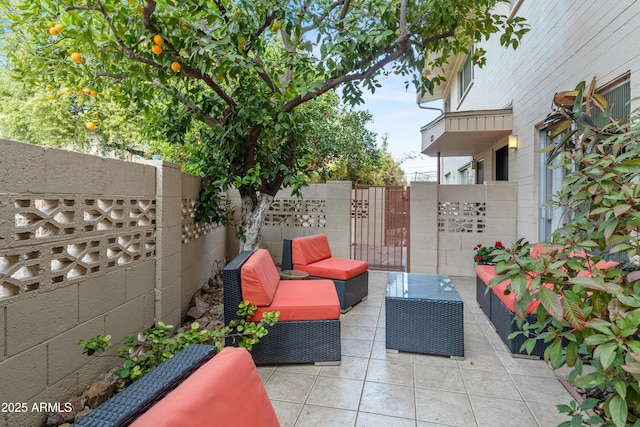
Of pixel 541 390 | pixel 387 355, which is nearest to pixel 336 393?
pixel 387 355

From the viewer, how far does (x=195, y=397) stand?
33.8 inches

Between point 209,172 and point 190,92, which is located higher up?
point 190,92

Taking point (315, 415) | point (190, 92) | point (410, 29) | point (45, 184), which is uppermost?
point (410, 29)

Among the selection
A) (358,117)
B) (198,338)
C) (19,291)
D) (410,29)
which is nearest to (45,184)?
(19,291)

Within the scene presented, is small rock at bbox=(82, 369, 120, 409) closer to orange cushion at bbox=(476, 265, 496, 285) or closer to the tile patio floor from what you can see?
the tile patio floor

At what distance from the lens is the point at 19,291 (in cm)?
171

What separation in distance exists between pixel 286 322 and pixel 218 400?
1.94 m

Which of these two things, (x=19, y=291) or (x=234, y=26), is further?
(x=234, y=26)

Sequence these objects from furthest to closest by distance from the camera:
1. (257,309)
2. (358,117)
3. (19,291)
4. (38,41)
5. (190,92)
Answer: (358,117)
(190,92)
(38,41)
(257,309)
(19,291)

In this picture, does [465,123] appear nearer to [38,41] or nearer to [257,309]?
[257,309]

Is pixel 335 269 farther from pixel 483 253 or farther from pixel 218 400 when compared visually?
pixel 218 400

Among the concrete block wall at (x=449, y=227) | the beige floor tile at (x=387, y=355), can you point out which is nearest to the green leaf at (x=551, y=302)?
the beige floor tile at (x=387, y=355)

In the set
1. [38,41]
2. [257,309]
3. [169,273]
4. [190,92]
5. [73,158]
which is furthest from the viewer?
[190,92]

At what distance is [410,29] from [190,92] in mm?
2685
